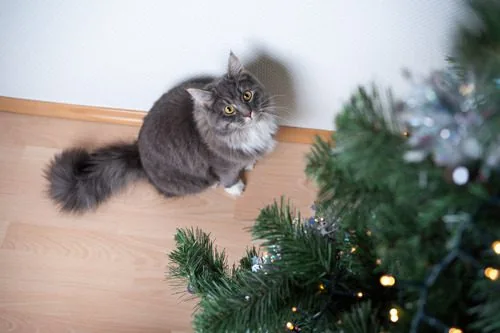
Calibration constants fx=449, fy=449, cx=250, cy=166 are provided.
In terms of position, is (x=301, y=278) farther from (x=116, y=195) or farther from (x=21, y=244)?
(x=21, y=244)

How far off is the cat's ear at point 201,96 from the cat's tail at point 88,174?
1.11 ft

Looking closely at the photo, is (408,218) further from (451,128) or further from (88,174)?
(88,174)

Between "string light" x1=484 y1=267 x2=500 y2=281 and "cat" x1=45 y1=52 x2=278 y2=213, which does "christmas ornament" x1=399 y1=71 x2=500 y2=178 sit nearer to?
"string light" x1=484 y1=267 x2=500 y2=281

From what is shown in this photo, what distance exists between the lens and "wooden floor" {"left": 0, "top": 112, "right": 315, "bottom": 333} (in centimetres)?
125

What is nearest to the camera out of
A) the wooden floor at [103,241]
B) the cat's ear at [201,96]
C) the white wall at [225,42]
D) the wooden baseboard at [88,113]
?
the white wall at [225,42]

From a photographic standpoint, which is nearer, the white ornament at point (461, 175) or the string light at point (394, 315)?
the white ornament at point (461, 175)

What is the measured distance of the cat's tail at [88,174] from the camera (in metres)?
1.28

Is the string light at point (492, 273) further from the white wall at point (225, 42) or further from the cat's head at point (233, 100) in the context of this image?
the cat's head at point (233, 100)

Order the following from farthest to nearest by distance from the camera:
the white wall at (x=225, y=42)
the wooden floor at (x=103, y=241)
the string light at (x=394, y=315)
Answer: the wooden floor at (x=103, y=241)
the white wall at (x=225, y=42)
the string light at (x=394, y=315)

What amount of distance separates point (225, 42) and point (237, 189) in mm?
465

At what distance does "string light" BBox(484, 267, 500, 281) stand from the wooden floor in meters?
0.93

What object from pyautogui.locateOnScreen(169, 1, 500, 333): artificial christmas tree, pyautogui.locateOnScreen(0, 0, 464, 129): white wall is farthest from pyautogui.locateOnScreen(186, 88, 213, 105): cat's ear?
pyautogui.locateOnScreen(169, 1, 500, 333): artificial christmas tree

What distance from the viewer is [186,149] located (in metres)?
1.18

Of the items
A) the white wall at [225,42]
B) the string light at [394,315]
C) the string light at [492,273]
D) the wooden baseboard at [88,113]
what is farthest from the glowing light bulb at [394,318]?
the wooden baseboard at [88,113]
